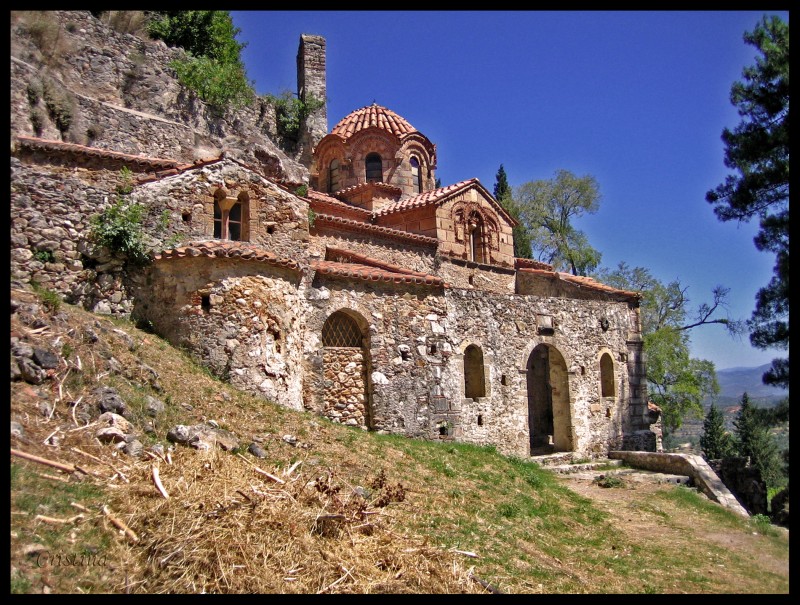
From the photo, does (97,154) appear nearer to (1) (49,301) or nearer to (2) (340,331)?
(1) (49,301)

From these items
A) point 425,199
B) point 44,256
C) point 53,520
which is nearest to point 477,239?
Result: point 425,199

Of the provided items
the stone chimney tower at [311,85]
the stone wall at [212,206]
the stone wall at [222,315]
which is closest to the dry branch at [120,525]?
the stone wall at [222,315]

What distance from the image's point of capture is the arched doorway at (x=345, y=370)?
1392cm

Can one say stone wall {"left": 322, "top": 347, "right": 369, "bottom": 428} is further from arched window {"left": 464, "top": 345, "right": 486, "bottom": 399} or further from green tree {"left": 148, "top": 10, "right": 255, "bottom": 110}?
green tree {"left": 148, "top": 10, "right": 255, "bottom": 110}

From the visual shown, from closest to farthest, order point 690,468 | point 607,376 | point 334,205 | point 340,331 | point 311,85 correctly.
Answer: point 340,331, point 690,468, point 607,376, point 334,205, point 311,85

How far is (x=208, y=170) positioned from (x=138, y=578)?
8.75 meters

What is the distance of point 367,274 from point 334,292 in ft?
2.83

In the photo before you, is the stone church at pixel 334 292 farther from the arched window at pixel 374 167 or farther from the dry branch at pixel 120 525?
the dry branch at pixel 120 525

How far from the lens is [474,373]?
17234 mm

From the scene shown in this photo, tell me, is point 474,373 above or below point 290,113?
below

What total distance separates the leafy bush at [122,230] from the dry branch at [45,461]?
19.1 ft

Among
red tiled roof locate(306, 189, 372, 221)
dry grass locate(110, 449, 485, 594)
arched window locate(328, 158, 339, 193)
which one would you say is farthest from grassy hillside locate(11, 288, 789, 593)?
arched window locate(328, 158, 339, 193)

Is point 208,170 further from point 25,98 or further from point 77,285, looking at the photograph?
point 25,98

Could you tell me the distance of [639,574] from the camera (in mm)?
9023
